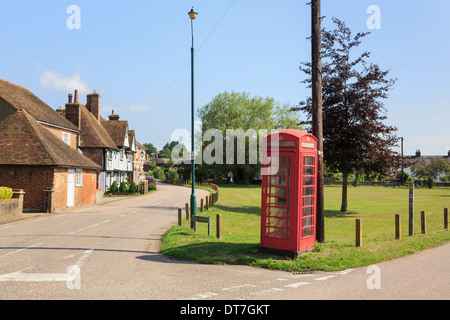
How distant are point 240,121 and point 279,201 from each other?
56756mm

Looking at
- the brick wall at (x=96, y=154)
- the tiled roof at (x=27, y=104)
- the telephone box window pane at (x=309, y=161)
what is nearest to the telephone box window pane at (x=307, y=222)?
the telephone box window pane at (x=309, y=161)

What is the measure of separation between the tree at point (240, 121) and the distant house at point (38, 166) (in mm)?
39443

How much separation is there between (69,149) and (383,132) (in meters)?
23.0

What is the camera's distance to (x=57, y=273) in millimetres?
8008

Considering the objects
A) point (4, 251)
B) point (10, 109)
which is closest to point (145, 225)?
point (4, 251)

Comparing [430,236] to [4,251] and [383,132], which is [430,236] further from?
[4,251]

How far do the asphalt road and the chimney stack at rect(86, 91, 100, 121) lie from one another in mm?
34834

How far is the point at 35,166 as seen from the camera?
21984 millimetres

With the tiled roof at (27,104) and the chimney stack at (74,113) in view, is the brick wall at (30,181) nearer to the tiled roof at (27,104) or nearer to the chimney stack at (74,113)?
the tiled roof at (27,104)

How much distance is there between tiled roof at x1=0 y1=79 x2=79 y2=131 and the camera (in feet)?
90.8

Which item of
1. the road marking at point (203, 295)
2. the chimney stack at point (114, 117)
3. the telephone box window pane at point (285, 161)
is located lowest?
the road marking at point (203, 295)

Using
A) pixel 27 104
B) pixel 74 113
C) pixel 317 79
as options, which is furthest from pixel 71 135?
pixel 317 79

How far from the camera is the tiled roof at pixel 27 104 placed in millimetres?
27681

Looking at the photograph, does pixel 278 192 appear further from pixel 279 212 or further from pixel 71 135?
pixel 71 135
